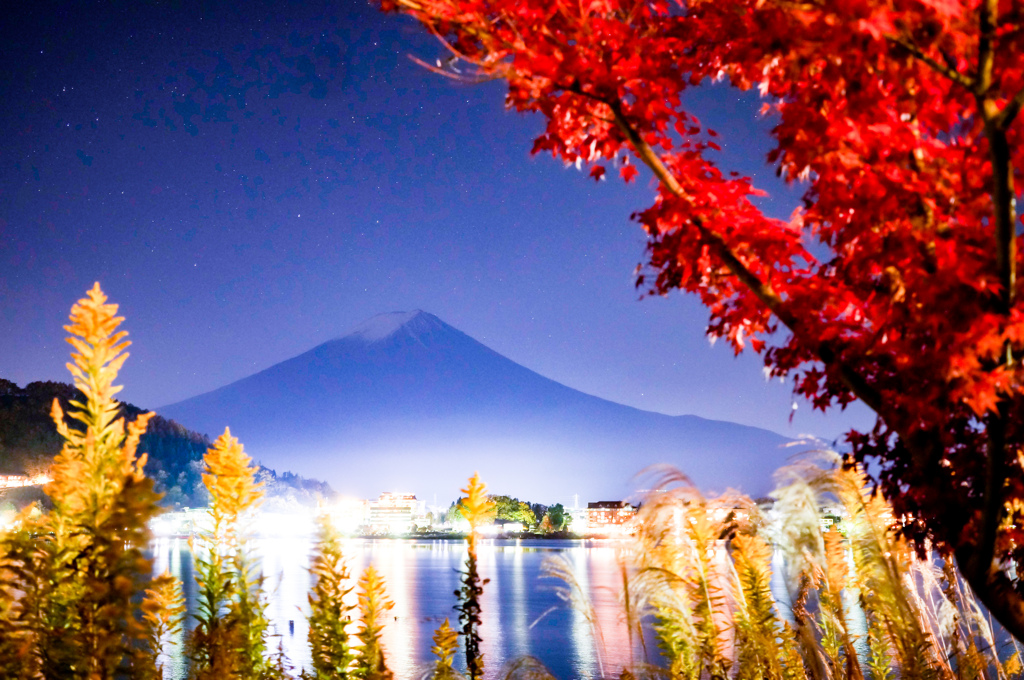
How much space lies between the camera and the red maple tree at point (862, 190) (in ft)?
7.64

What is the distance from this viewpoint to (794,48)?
2.44 metres

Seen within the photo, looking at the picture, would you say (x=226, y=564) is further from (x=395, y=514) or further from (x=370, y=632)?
(x=395, y=514)

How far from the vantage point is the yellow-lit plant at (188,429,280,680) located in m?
5.45

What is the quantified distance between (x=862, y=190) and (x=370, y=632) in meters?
4.86

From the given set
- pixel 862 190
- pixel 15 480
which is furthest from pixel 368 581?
pixel 15 480

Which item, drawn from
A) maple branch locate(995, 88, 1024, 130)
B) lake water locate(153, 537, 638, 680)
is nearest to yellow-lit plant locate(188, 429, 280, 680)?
lake water locate(153, 537, 638, 680)

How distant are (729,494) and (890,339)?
3654mm

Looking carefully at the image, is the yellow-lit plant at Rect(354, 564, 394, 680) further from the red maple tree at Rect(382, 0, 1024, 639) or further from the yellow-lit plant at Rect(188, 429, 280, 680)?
the red maple tree at Rect(382, 0, 1024, 639)

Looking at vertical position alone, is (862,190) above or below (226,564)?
above

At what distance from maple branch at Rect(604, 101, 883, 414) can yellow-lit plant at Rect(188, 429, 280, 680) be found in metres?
3.82

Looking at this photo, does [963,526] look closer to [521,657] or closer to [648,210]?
[648,210]

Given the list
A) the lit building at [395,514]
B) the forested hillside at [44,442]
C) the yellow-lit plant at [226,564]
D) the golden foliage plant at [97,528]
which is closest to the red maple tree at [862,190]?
the golden foliage plant at [97,528]

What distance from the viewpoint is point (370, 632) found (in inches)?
231

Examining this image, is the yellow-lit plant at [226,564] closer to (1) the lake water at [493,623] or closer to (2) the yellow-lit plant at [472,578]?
(1) the lake water at [493,623]
